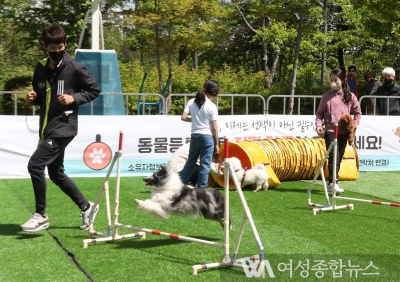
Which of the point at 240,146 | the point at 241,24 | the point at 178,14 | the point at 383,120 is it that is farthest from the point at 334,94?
the point at 241,24

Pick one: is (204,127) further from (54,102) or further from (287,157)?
(287,157)

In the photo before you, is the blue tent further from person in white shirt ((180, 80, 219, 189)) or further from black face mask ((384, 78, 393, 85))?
person in white shirt ((180, 80, 219, 189))

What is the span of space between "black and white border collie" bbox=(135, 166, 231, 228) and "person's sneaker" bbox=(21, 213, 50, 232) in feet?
3.54

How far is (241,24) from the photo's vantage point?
123 feet

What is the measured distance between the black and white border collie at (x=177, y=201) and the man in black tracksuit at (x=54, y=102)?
0.76 meters

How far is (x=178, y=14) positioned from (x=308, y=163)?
1520 centimetres

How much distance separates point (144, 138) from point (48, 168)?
5450mm

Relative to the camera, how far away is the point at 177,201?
5.61 m

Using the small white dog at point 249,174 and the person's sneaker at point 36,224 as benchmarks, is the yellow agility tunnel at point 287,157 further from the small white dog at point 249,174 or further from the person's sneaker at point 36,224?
the person's sneaker at point 36,224

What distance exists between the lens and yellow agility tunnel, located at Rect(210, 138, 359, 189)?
408 inches

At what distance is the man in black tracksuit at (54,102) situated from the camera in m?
5.92

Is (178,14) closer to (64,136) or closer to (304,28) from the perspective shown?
(304,28)

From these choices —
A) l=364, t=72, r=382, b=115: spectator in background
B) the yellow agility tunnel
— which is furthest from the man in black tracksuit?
l=364, t=72, r=382, b=115: spectator in background

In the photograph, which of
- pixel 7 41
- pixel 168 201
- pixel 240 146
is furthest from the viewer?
pixel 7 41
